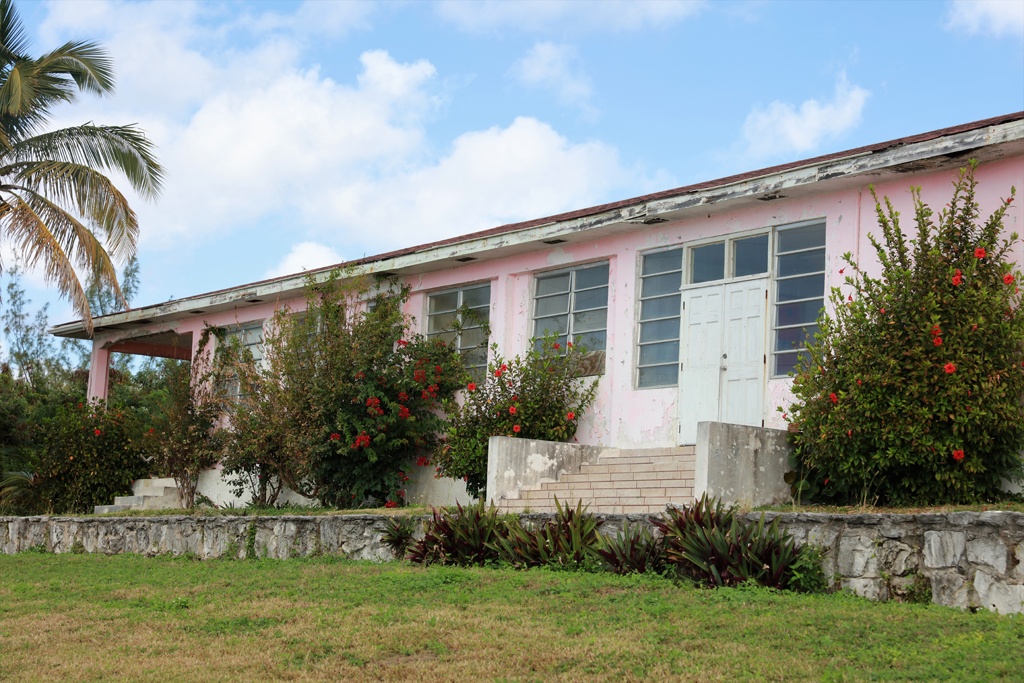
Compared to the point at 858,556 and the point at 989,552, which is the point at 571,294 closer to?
the point at 858,556

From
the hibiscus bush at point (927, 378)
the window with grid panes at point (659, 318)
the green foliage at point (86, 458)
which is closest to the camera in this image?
the hibiscus bush at point (927, 378)

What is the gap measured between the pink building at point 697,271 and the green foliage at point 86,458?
5.81 meters

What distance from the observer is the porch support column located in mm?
21578

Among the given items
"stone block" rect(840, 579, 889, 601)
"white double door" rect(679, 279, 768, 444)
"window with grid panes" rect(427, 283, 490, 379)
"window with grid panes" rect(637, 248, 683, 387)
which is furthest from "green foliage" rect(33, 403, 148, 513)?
"stone block" rect(840, 579, 889, 601)

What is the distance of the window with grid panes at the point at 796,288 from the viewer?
11.5 metres

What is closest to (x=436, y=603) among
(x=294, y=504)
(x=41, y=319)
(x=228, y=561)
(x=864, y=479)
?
(x=864, y=479)

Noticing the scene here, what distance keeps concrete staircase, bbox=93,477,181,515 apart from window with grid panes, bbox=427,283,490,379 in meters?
5.39

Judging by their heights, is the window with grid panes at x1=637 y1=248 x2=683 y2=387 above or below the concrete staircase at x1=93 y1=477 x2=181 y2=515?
above

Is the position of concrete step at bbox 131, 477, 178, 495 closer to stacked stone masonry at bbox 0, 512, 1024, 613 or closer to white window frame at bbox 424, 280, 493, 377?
white window frame at bbox 424, 280, 493, 377

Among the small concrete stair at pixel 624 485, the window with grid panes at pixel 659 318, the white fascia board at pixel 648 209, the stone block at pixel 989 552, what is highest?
the white fascia board at pixel 648 209

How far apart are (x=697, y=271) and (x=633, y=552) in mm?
4732

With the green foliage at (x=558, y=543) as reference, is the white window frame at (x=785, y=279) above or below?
above

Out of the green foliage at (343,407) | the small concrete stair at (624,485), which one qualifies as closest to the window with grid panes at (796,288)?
the small concrete stair at (624,485)

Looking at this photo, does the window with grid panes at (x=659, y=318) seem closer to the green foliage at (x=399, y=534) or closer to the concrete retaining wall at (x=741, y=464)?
the concrete retaining wall at (x=741, y=464)
